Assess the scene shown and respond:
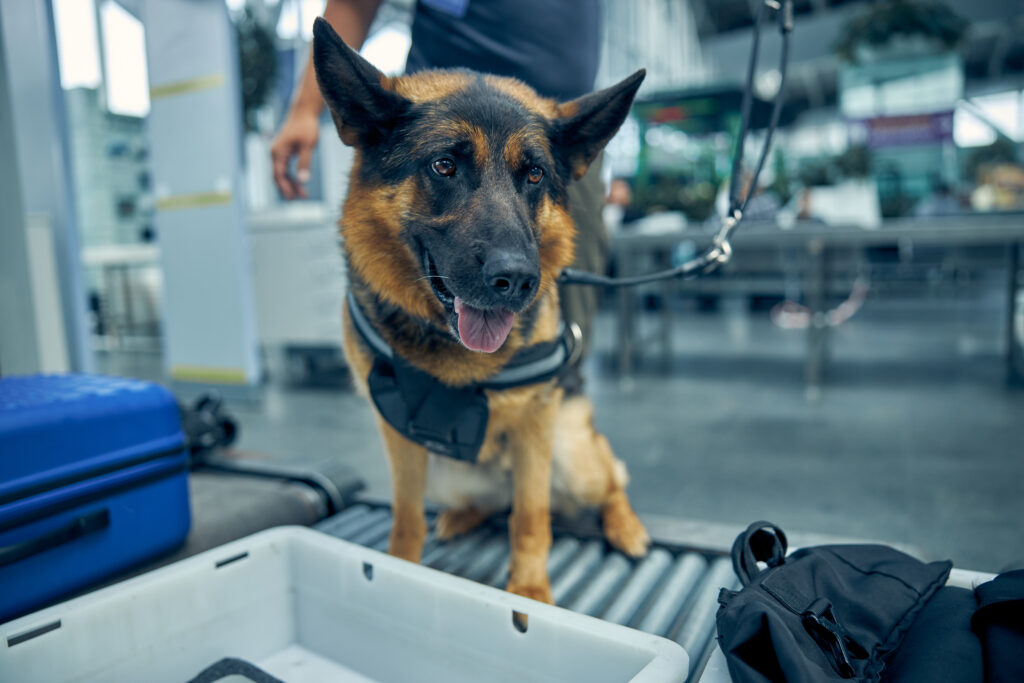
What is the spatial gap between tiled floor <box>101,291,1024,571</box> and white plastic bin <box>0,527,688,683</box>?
0.77 m

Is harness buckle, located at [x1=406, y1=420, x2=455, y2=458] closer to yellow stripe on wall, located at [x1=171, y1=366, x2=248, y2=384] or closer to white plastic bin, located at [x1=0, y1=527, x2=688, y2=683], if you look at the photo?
white plastic bin, located at [x1=0, y1=527, x2=688, y2=683]

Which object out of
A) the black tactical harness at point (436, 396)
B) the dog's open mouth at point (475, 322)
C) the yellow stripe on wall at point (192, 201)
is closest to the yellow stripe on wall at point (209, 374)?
the yellow stripe on wall at point (192, 201)

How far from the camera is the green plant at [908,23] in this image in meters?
5.49

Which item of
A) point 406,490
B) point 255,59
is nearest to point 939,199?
point 255,59

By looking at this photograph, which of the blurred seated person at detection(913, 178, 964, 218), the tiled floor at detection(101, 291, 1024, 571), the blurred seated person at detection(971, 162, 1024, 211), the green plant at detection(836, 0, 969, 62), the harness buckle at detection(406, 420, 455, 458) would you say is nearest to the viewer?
the harness buckle at detection(406, 420, 455, 458)

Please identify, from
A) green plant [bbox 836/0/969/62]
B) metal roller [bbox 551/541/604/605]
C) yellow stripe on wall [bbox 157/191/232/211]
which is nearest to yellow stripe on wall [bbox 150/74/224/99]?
yellow stripe on wall [bbox 157/191/232/211]

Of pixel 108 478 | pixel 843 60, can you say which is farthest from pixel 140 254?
pixel 843 60

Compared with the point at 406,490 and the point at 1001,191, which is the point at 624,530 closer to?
the point at 406,490

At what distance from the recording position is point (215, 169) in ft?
12.2

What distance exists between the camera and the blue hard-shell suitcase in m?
1.07

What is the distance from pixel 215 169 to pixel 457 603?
342 cm

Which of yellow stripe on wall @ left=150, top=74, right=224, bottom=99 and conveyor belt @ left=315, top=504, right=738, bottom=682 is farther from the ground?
yellow stripe on wall @ left=150, top=74, right=224, bottom=99

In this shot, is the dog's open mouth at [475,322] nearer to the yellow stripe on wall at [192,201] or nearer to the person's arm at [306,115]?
the person's arm at [306,115]

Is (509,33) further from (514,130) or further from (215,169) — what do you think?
(215,169)
